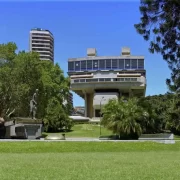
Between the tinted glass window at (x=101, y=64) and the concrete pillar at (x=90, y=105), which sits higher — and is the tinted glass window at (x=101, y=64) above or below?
above

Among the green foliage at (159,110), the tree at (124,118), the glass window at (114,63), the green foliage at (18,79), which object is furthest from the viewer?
the glass window at (114,63)

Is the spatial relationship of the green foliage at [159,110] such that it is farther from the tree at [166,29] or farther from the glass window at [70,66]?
the glass window at [70,66]

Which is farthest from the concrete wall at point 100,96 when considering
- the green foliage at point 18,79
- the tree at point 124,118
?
the tree at point 124,118

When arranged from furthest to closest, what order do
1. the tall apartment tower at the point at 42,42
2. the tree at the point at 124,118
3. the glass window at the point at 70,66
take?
the tall apartment tower at the point at 42,42
the glass window at the point at 70,66
the tree at the point at 124,118

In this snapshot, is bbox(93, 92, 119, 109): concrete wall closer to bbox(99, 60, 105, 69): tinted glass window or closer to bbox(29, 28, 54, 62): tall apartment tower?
bbox(99, 60, 105, 69): tinted glass window

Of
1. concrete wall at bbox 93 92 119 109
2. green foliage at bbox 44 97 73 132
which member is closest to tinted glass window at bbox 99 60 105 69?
concrete wall at bbox 93 92 119 109

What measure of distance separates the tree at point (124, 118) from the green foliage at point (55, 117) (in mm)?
18635

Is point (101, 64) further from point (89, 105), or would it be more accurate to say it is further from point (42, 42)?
point (42, 42)

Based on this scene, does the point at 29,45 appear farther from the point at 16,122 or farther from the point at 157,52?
the point at 157,52

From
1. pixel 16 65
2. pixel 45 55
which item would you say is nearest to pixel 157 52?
pixel 16 65

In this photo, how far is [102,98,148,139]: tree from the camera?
38094mm

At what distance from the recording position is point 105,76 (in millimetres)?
110625

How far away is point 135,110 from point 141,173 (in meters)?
30.8

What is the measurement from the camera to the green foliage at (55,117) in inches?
2270
